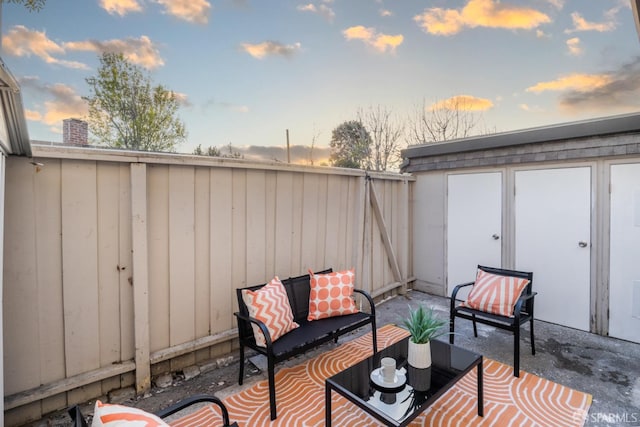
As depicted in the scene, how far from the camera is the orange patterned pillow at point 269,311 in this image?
238cm

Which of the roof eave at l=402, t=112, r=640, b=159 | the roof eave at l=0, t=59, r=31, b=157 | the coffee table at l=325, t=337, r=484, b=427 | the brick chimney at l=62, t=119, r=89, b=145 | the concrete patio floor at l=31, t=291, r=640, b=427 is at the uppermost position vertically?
the brick chimney at l=62, t=119, r=89, b=145

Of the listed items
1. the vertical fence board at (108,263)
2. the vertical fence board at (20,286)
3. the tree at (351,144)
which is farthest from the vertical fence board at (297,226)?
the tree at (351,144)

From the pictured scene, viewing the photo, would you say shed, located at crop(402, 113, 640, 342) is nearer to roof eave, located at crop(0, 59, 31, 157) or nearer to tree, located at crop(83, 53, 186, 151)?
roof eave, located at crop(0, 59, 31, 157)

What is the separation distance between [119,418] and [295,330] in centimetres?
175

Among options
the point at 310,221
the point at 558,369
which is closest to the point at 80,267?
the point at 310,221

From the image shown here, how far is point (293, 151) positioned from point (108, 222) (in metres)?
5.89

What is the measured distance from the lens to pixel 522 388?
246cm

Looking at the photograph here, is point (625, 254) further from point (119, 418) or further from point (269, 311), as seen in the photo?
point (119, 418)

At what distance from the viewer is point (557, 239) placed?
150 inches

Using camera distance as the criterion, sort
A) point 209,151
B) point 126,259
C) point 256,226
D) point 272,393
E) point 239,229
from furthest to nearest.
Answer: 1. point 209,151
2. point 256,226
3. point 239,229
4. point 126,259
5. point 272,393

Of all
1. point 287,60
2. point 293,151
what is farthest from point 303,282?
point 293,151

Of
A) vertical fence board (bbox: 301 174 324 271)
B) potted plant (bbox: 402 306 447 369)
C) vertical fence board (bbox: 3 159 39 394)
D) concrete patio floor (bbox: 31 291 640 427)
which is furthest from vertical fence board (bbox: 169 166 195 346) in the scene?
potted plant (bbox: 402 306 447 369)

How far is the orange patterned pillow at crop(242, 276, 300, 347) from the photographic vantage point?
93.7 inches

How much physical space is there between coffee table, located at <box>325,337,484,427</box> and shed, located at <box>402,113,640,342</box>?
251 cm
